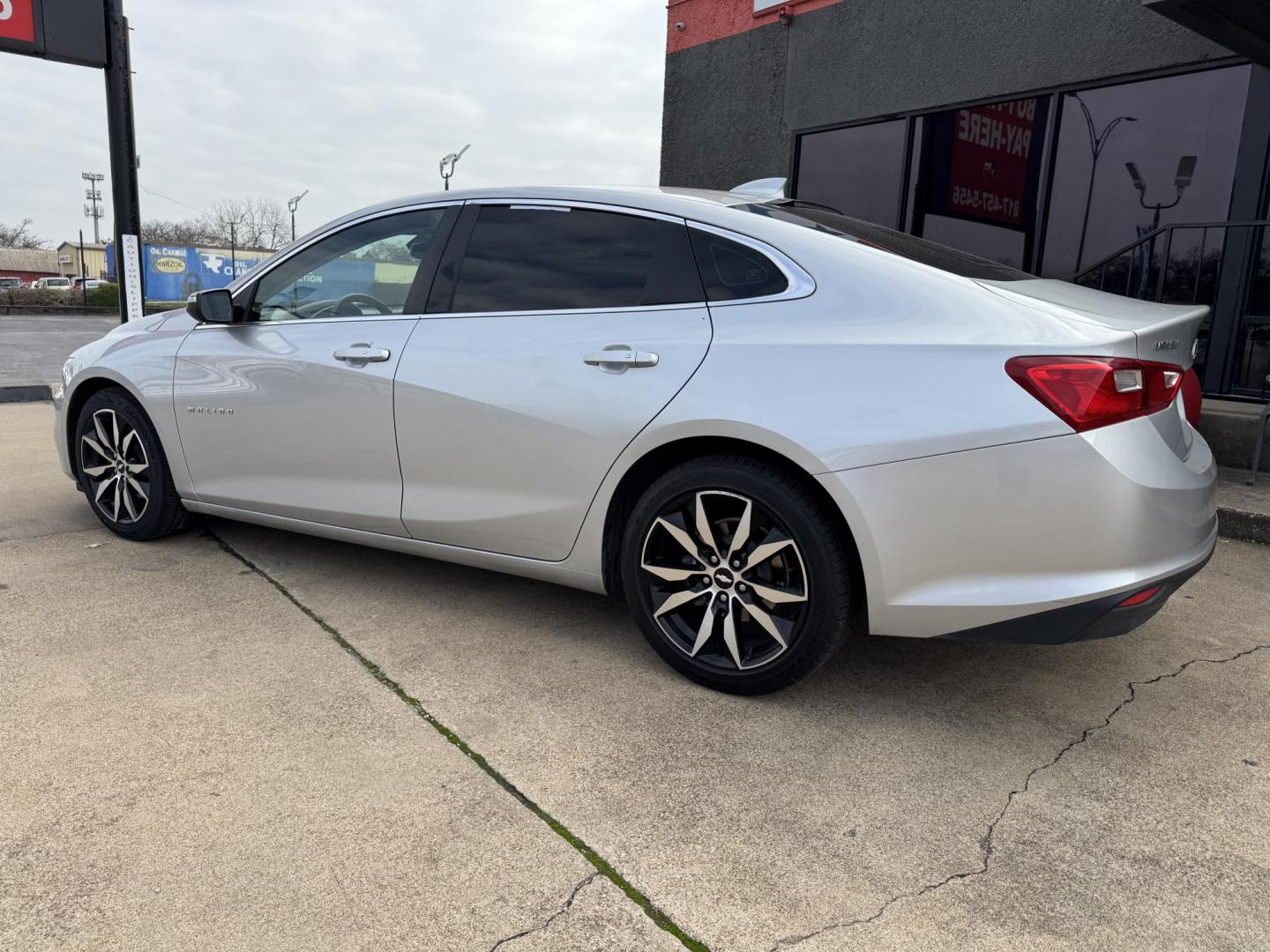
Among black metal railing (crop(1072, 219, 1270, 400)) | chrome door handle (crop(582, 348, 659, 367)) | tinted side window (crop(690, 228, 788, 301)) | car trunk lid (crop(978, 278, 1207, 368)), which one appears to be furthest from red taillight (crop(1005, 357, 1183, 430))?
black metal railing (crop(1072, 219, 1270, 400))

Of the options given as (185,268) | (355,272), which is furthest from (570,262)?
(185,268)

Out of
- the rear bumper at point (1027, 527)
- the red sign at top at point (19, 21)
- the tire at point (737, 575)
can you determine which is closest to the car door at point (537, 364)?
the tire at point (737, 575)

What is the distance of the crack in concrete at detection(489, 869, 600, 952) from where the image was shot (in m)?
1.81

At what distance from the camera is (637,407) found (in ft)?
9.35

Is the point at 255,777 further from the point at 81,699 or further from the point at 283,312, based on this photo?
the point at 283,312

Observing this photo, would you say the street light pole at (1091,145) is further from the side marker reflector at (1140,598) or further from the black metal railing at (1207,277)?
the side marker reflector at (1140,598)

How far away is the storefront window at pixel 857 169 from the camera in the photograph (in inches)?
348

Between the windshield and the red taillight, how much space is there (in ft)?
1.53

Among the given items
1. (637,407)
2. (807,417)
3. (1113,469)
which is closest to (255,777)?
(637,407)

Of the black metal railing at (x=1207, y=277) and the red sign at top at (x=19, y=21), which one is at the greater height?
the red sign at top at (x=19, y=21)

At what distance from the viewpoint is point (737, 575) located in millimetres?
2750

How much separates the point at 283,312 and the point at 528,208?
1231 millimetres

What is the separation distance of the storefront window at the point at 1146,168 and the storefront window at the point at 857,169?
5.38 ft

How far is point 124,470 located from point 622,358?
8.93 feet
